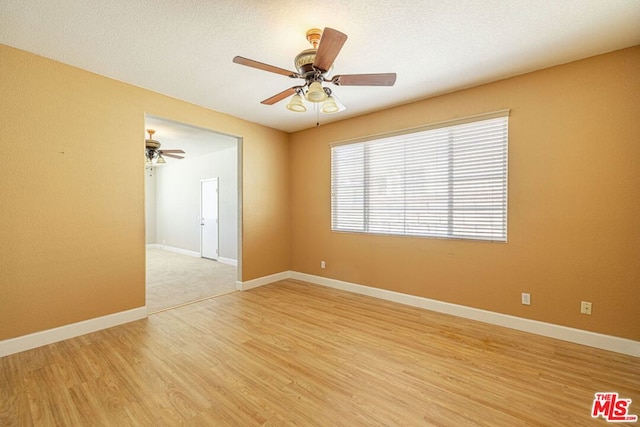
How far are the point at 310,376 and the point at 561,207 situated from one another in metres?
2.98

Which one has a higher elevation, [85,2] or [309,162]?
[85,2]

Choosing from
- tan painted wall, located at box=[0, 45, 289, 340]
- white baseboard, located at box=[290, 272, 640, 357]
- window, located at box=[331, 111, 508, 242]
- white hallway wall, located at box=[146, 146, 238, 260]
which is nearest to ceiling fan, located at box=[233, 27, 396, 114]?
window, located at box=[331, 111, 508, 242]

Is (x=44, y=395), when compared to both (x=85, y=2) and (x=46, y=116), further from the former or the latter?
(x=85, y=2)

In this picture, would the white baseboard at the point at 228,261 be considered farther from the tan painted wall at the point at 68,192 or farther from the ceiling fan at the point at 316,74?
the ceiling fan at the point at 316,74

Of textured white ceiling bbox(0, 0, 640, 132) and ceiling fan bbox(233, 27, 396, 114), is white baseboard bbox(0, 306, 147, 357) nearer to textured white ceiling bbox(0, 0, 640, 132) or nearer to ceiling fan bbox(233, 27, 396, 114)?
textured white ceiling bbox(0, 0, 640, 132)

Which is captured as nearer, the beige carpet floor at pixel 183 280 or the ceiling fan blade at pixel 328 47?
the ceiling fan blade at pixel 328 47

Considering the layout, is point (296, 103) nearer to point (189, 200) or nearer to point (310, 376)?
point (310, 376)

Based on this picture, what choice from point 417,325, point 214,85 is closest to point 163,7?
point 214,85

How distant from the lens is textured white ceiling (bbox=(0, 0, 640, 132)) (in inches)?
76.8

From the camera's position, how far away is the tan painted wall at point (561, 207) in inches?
96.5

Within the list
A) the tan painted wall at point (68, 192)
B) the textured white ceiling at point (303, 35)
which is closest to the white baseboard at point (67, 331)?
the tan painted wall at point (68, 192)

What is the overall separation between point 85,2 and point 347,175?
3.44m

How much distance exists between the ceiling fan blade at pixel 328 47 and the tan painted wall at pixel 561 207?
6.89 ft

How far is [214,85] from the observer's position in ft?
10.4
